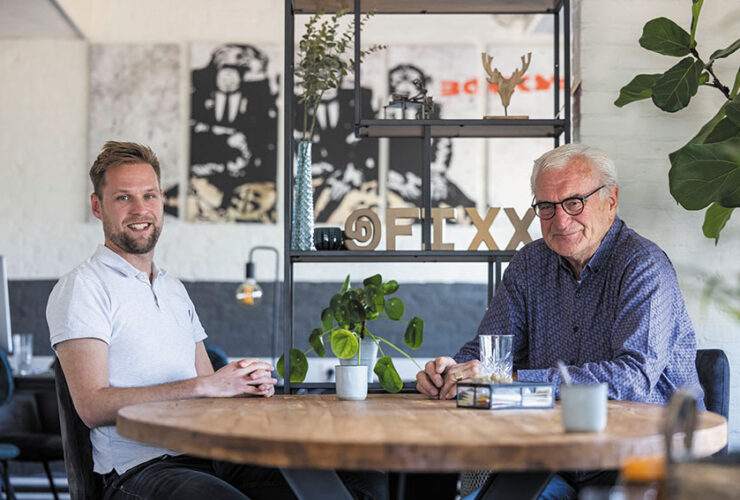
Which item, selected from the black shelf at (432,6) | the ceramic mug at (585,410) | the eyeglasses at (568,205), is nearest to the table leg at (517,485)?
the ceramic mug at (585,410)

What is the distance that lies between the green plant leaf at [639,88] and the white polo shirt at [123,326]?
166 cm

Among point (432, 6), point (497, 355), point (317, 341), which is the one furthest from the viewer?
point (432, 6)

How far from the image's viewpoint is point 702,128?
284 cm

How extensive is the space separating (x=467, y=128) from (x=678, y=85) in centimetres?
81

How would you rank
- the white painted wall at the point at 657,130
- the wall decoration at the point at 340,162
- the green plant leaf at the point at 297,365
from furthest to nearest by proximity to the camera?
the wall decoration at the point at 340,162
the white painted wall at the point at 657,130
the green plant leaf at the point at 297,365

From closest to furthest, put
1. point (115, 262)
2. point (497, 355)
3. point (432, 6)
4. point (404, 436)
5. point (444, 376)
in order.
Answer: point (404, 436) < point (497, 355) < point (444, 376) < point (115, 262) < point (432, 6)

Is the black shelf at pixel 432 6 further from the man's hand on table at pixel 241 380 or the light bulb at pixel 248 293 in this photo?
the light bulb at pixel 248 293

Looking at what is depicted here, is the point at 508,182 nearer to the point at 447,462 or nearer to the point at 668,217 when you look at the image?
the point at 668,217

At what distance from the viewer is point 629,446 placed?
4.61 ft

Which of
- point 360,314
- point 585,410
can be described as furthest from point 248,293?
point 585,410

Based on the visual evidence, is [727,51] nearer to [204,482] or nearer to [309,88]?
[309,88]

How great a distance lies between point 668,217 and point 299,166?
4.44 feet

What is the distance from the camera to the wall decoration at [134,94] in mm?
6633

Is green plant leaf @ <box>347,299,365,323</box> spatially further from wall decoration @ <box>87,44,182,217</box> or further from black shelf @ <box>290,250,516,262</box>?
wall decoration @ <box>87,44,182,217</box>
